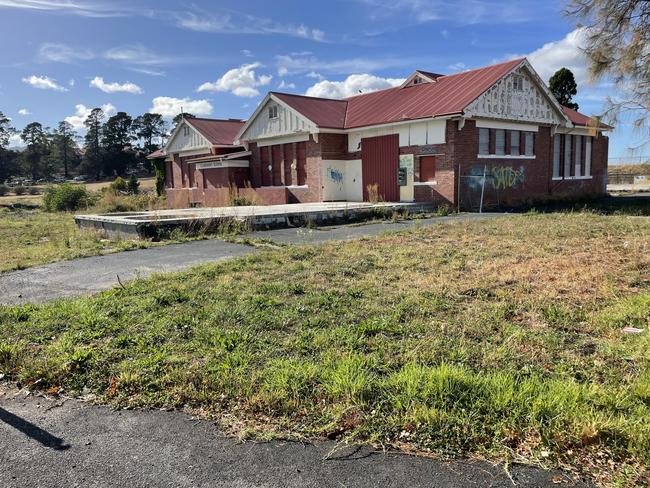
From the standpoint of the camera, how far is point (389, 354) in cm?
462

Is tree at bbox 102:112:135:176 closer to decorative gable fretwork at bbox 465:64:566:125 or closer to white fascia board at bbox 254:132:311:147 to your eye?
white fascia board at bbox 254:132:311:147

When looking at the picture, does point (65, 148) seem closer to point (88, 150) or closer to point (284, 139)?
point (88, 150)

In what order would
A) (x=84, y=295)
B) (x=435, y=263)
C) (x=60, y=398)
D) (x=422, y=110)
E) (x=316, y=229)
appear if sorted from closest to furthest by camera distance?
(x=60, y=398), (x=84, y=295), (x=435, y=263), (x=316, y=229), (x=422, y=110)

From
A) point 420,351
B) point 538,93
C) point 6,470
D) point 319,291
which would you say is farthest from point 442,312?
point 538,93

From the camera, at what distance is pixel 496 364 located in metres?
4.34

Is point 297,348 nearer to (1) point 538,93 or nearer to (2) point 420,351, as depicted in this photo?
(2) point 420,351

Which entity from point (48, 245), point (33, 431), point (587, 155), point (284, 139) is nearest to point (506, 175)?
point (587, 155)

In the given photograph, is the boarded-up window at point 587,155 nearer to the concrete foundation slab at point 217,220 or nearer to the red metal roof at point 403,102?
the red metal roof at point 403,102

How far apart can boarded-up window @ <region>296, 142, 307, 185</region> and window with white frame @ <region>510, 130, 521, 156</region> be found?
9.80 metres

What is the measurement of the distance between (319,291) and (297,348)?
7.18 feet

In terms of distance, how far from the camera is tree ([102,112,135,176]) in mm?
89500

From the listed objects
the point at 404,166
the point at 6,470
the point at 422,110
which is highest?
the point at 422,110

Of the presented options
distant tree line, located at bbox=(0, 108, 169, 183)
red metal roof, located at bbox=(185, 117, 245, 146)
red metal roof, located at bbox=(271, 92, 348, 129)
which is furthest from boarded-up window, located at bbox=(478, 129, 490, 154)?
distant tree line, located at bbox=(0, 108, 169, 183)

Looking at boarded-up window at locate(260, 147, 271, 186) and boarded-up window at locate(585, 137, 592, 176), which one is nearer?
boarded-up window at locate(260, 147, 271, 186)
